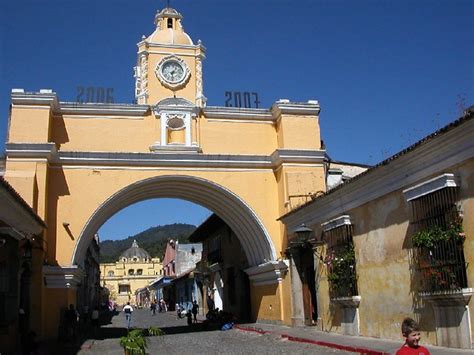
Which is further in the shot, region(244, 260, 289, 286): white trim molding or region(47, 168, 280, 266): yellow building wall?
region(244, 260, 289, 286): white trim molding

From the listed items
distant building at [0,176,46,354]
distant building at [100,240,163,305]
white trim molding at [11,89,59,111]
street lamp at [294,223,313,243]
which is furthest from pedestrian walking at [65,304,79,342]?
distant building at [100,240,163,305]

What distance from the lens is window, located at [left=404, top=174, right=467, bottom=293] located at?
8797 mm

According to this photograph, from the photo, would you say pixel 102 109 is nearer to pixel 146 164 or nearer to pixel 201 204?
pixel 146 164

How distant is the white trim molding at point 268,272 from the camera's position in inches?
704

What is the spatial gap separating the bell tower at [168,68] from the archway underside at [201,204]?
2733mm

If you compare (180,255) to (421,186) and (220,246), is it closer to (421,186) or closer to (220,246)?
(220,246)

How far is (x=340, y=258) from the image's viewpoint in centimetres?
1304

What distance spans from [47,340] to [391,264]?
988 cm

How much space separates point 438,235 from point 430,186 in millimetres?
801


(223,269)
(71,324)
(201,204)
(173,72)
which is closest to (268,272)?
(201,204)

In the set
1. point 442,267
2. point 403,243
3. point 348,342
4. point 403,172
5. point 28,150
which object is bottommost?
point 348,342

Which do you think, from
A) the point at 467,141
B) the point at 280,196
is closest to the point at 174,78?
the point at 280,196

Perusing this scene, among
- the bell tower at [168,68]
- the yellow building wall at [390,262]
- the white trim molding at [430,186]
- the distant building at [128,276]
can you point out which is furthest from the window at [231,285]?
the distant building at [128,276]

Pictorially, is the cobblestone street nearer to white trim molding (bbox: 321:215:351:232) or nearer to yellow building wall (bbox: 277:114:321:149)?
white trim molding (bbox: 321:215:351:232)
